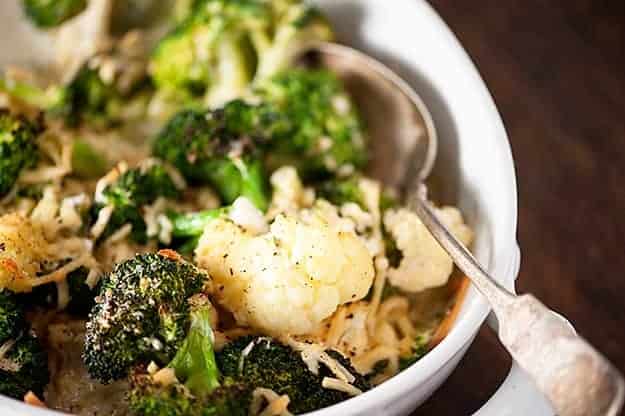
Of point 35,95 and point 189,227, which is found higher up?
point 35,95

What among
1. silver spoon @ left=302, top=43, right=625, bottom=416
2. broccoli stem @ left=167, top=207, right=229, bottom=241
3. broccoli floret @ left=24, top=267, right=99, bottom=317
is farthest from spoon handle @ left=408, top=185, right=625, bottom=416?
broccoli floret @ left=24, top=267, right=99, bottom=317

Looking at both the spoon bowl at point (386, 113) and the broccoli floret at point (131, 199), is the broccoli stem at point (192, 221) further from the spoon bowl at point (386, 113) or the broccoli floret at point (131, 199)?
the spoon bowl at point (386, 113)

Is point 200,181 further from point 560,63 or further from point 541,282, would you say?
point 560,63

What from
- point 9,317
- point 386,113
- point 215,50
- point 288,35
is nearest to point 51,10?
point 215,50

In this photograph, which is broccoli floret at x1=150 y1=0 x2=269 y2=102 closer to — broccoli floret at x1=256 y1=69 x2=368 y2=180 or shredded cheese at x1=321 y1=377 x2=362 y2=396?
broccoli floret at x1=256 y1=69 x2=368 y2=180

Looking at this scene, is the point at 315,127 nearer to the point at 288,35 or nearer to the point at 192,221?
the point at 288,35

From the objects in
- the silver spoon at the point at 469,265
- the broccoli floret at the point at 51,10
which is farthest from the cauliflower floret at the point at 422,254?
the broccoli floret at the point at 51,10

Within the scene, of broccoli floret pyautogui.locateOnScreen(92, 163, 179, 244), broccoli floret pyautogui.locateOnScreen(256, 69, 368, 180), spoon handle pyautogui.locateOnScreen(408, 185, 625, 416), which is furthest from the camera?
broccoli floret pyautogui.locateOnScreen(256, 69, 368, 180)
